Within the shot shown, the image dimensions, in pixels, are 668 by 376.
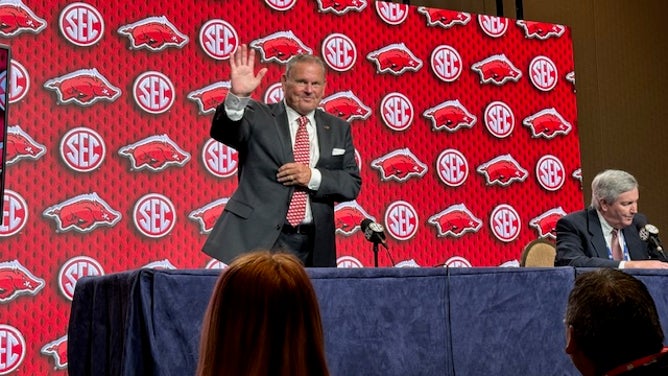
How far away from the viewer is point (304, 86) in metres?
3.26

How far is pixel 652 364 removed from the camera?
4.64 ft

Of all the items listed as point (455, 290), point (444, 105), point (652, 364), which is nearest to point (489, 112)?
point (444, 105)

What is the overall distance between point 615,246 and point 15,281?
2.73 m

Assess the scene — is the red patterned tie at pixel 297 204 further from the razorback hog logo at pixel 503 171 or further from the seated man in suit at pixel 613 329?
the razorback hog logo at pixel 503 171

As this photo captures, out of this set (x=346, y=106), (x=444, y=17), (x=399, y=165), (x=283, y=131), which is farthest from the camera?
(x=444, y=17)

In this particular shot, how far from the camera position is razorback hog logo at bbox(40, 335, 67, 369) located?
4273 mm

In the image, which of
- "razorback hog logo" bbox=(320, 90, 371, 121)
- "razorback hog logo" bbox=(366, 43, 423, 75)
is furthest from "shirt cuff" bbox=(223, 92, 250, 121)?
"razorback hog logo" bbox=(366, 43, 423, 75)

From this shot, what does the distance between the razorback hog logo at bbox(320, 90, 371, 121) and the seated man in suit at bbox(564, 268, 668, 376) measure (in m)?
3.63

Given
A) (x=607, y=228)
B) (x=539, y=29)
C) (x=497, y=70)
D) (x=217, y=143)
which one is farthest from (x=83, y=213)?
(x=539, y=29)

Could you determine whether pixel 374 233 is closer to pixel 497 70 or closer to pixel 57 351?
pixel 57 351

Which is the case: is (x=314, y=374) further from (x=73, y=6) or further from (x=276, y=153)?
(x=73, y=6)

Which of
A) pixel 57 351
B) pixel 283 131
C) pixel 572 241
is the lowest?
pixel 57 351

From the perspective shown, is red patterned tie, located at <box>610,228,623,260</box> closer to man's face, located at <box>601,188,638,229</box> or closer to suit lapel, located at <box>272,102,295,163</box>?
man's face, located at <box>601,188,638,229</box>

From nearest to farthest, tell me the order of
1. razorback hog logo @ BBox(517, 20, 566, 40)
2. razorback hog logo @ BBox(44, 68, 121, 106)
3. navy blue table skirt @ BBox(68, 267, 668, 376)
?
navy blue table skirt @ BBox(68, 267, 668, 376)
razorback hog logo @ BBox(44, 68, 121, 106)
razorback hog logo @ BBox(517, 20, 566, 40)
